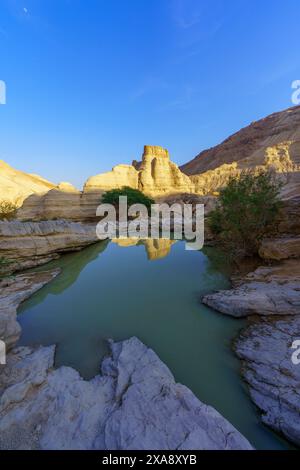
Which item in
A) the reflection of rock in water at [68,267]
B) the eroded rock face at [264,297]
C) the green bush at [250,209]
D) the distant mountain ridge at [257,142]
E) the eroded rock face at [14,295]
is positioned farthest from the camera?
the distant mountain ridge at [257,142]

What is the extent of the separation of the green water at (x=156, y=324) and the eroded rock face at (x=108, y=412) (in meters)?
0.45

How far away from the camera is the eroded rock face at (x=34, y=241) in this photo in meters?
7.47

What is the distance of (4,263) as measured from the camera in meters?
6.95

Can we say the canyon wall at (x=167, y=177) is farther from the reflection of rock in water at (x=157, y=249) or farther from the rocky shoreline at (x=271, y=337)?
the rocky shoreline at (x=271, y=337)

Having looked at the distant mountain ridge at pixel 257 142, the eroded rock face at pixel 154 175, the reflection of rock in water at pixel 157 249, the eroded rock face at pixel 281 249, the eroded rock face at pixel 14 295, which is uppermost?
the distant mountain ridge at pixel 257 142

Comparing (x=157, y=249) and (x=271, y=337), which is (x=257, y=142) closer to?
(x=157, y=249)

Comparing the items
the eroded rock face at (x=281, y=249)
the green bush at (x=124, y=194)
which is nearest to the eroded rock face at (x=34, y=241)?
the eroded rock face at (x=281, y=249)

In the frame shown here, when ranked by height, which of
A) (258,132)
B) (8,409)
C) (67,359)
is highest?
(258,132)

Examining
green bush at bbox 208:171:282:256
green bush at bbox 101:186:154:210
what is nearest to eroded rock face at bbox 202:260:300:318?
green bush at bbox 208:171:282:256

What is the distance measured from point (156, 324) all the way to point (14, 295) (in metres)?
4.06

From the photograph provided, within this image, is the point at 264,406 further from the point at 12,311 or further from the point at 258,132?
the point at 258,132
